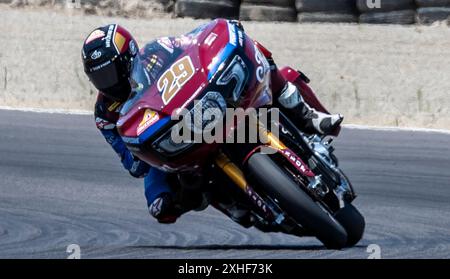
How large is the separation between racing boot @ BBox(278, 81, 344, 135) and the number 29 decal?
2.88 feet

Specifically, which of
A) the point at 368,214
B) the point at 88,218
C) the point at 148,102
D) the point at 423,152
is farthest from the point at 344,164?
the point at 148,102

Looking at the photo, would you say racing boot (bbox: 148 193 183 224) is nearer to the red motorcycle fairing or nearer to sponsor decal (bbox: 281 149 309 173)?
the red motorcycle fairing

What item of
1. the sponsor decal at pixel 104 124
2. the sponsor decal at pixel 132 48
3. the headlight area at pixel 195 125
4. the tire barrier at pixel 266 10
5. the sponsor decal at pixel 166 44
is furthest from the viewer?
the tire barrier at pixel 266 10

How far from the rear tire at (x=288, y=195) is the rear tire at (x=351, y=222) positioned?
0.49m

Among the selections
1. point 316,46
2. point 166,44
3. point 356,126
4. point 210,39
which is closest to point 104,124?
point 166,44

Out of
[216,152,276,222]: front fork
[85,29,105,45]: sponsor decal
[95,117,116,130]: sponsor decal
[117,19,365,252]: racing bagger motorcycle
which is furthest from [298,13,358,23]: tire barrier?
[216,152,276,222]: front fork

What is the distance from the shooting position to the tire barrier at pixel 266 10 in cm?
1278

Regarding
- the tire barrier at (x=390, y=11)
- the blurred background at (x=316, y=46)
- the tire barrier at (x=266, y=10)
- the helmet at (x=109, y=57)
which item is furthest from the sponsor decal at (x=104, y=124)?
the tire barrier at (x=266, y=10)

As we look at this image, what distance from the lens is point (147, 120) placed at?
5.33 metres

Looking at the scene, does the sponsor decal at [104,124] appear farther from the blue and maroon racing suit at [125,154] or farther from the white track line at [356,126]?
the white track line at [356,126]

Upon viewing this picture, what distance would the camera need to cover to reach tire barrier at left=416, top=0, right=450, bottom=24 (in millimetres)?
12016

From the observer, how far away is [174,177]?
6121 millimetres

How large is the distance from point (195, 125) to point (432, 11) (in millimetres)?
7172
